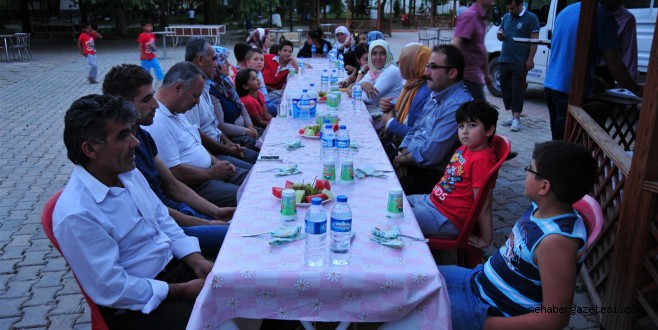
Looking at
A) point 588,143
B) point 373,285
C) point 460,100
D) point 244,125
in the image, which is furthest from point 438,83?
point 244,125

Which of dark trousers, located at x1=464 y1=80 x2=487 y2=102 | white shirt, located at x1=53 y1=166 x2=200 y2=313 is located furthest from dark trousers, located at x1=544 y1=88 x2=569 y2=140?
white shirt, located at x1=53 y1=166 x2=200 y2=313

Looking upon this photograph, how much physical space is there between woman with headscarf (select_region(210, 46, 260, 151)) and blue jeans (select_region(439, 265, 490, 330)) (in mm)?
3091

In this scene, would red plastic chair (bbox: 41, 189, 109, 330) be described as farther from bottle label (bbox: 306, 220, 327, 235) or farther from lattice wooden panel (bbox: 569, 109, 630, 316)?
lattice wooden panel (bbox: 569, 109, 630, 316)

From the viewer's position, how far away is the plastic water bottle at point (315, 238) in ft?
6.61

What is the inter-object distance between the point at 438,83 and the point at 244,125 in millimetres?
2525

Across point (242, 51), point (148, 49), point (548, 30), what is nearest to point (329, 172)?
point (242, 51)

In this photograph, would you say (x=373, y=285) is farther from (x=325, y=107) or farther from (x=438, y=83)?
(x=325, y=107)

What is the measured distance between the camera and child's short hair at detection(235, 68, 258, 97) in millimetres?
5793

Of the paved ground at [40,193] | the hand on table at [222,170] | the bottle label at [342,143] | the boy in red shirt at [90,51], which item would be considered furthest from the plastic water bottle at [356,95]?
the boy in red shirt at [90,51]

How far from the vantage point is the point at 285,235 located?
7.18 feet

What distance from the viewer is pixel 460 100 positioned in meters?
3.55

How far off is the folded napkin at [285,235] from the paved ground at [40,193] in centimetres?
160

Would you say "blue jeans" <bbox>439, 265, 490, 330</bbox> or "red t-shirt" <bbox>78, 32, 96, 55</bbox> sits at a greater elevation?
"red t-shirt" <bbox>78, 32, 96, 55</bbox>

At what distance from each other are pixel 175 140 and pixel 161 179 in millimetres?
446
